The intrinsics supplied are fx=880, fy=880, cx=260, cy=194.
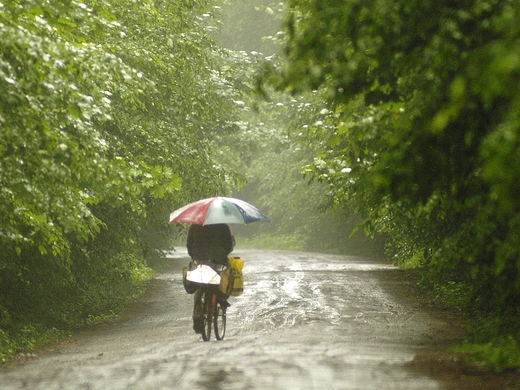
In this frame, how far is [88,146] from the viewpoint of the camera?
1097 centimetres

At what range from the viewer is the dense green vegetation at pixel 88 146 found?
9.34m

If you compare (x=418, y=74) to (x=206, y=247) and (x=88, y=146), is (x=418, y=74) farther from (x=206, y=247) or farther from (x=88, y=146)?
(x=206, y=247)

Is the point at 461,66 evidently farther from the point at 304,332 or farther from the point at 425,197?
the point at 304,332

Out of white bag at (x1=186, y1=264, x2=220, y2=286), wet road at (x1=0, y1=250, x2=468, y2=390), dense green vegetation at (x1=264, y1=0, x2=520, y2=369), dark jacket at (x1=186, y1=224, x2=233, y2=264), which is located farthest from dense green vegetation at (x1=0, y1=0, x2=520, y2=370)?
white bag at (x1=186, y1=264, x2=220, y2=286)

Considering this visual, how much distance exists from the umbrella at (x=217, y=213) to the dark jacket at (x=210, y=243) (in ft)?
0.87

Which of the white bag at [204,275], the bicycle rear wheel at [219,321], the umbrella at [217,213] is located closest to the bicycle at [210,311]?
the bicycle rear wheel at [219,321]

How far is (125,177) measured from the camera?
39.5ft

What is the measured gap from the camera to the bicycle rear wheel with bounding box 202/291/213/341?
39.4ft

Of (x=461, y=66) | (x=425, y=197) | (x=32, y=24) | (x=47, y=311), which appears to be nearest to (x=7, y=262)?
(x=47, y=311)

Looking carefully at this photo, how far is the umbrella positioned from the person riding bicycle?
26 centimetres

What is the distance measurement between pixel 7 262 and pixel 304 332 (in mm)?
4848

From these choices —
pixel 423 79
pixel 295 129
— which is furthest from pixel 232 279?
pixel 295 129

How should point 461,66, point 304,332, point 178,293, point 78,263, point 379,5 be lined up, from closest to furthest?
1. point 461,66
2. point 379,5
3. point 304,332
4. point 78,263
5. point 178,293

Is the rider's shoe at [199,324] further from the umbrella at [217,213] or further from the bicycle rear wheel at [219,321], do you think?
the umbrella at [217,213]
